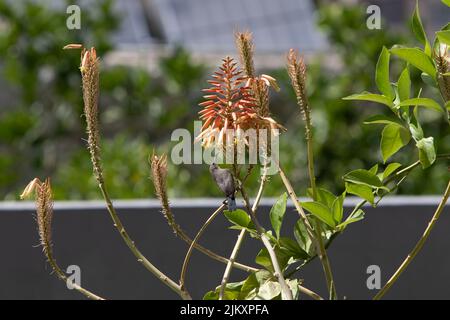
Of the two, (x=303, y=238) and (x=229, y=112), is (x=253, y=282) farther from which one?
(x=229, y=112)

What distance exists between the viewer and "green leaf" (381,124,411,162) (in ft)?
3.76

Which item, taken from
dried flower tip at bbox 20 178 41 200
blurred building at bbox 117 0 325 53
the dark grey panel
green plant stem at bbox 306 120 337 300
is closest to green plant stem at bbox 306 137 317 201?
green plant stem at bbox 306 120 337 300

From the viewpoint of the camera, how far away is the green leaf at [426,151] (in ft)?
3.53

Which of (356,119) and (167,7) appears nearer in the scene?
(356,119)

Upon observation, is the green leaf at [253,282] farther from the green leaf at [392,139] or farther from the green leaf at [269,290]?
the green leaf at [392,139]


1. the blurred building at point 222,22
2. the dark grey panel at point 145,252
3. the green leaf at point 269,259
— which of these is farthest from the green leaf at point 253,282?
the blurred building at point 222,22

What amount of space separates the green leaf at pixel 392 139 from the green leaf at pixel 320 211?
0.11 m

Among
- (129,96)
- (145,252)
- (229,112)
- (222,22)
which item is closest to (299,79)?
(229,112)

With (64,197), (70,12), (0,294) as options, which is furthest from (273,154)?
(70,12)

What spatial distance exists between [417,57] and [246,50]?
203 millimetres

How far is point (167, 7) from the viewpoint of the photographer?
8602 millimetres
